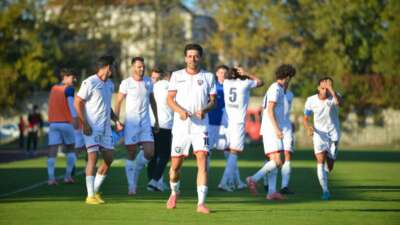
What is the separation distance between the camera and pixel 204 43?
70062 millimetres

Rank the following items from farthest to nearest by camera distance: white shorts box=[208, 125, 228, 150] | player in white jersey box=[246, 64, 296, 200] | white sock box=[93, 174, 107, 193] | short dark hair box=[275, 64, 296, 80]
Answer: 1. white shorts box=[208, 125, 228, 150]
2. short dark hair box=[275, 64, 296, 80]
3. player in white jersey box=[246, 64, 296, 200]
4. white sock box=[93, 174, 107, 193]

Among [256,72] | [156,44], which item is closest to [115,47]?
[156,44]

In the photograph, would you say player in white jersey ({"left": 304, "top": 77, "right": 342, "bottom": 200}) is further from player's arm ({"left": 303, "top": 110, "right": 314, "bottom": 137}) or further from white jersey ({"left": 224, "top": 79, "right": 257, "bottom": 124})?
white jersey ({"left": 224, "top": 79, "right": 257, "bottom": 124})

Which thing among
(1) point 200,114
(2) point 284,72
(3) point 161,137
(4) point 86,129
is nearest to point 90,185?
(4) point 86,129

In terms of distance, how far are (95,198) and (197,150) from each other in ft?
7.05

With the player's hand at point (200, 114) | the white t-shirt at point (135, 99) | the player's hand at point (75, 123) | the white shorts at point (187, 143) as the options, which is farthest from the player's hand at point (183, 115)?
the player's hand at point (75, 123)

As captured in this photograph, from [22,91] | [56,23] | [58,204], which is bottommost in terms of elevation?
[58,204]

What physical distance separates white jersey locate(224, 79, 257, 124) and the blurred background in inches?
1382

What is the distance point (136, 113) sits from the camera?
16.4 m

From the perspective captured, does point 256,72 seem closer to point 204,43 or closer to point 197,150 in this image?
point 204,43

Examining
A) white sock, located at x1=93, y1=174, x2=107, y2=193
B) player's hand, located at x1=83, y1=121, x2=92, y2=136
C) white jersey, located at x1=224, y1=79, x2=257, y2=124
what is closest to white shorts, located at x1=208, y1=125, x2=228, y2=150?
white jersey, located at x1=224, y1=79, x2=257, y2=124

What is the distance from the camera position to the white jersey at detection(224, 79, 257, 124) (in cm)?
1817

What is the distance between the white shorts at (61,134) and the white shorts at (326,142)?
567 centimetres

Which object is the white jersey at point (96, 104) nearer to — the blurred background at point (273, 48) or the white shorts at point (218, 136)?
the white shorts at point (218, 136)
